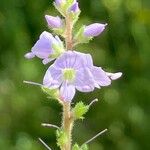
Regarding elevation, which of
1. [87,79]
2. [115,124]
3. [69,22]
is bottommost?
[115,124]

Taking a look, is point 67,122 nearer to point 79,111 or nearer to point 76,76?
point 79,111

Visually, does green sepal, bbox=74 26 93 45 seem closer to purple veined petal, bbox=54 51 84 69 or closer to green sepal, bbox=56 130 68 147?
purple veined petal, bbox=54 51 84 69

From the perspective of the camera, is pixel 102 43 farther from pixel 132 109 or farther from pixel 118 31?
pixel 132 109

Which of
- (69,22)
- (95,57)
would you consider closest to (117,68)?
(95,57)

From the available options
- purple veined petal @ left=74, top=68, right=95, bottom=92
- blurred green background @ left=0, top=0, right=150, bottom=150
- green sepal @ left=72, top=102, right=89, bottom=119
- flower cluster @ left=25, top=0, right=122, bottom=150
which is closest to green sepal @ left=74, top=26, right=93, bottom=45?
flower cluster @ left=25, top=0, right=122, bottom=150

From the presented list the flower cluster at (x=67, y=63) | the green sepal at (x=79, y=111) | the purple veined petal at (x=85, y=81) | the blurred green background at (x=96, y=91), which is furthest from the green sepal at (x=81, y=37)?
the blurred green background at (x=96, y=91)

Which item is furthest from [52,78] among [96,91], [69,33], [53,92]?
[96,91]

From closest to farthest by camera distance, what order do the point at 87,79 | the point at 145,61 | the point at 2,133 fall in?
the point at 87,79, the point at 2,133, the point at 145,61
